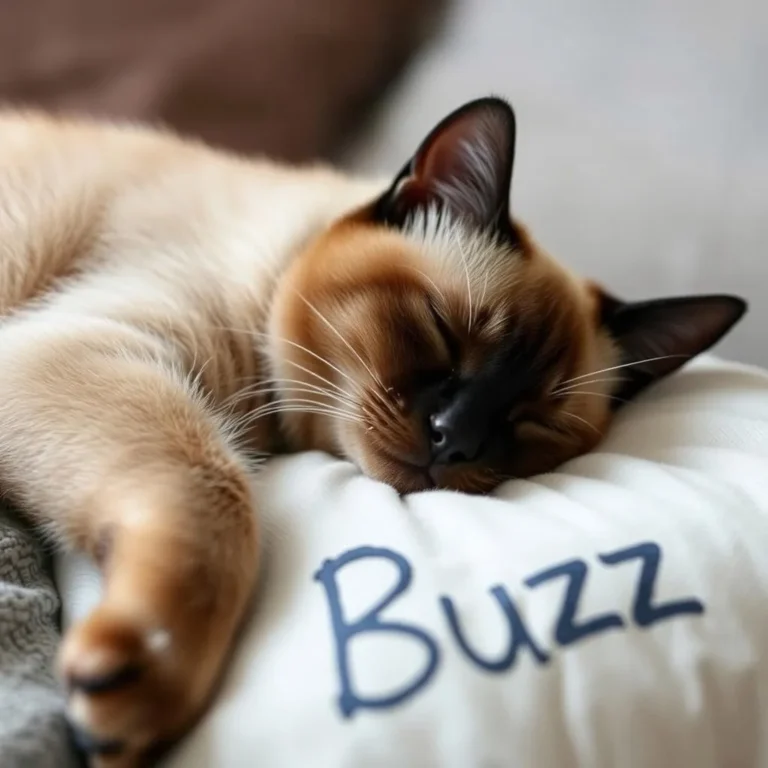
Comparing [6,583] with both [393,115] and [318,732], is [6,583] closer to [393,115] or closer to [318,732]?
[318,732]

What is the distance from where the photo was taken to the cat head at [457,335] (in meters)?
1.16

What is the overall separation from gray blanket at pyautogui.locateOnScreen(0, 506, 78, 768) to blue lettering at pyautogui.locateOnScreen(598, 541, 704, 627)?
0.48 meters

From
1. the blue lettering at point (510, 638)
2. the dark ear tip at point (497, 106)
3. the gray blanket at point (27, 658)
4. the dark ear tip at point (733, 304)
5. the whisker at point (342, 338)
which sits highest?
the dark ear tip at point (497, 106)

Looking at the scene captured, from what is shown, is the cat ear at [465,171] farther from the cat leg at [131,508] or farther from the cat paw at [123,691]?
the cat paw at [123,691]

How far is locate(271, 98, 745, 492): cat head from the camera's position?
45.6 inches

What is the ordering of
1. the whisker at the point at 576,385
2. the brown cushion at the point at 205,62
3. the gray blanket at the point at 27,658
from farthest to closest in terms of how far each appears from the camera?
1. the brown cushion at the point at 205,62
2. the whisker at the point at 576,385
3. the gray blanket at the point at 27,658

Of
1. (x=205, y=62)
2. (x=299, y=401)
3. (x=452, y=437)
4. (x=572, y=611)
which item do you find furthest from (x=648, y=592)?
(x=205, y=62)

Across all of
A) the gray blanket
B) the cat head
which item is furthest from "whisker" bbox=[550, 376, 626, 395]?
the gray blanket

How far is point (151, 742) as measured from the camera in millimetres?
734

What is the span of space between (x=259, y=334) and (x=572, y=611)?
65 centimetres

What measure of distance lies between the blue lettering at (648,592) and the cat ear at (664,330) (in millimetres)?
511

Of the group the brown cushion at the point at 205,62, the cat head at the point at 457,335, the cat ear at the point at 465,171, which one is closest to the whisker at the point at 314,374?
the cat head at the point at 457,335

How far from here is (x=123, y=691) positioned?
0.72 meters

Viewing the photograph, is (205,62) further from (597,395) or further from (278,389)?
(597,395)
